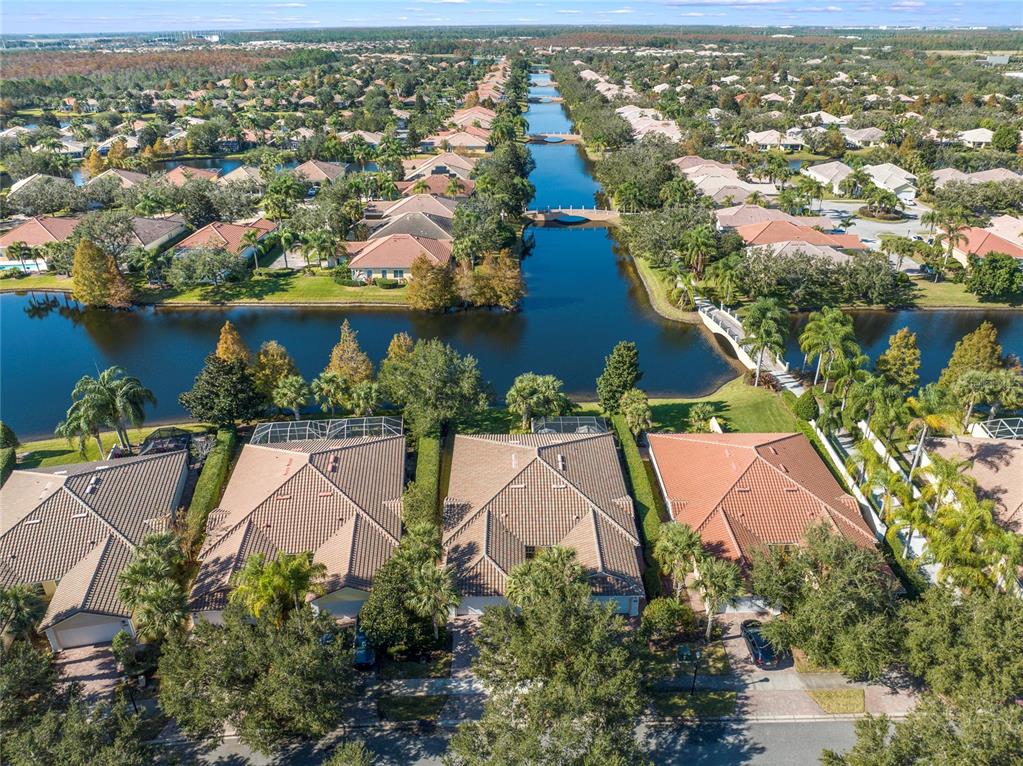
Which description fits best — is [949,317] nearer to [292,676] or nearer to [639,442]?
[639,442]

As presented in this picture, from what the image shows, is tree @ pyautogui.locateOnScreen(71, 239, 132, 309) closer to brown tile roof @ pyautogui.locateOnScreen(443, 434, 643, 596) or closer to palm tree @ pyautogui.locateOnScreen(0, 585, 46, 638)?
palm tree @ pyautogui.locateOnScreen(0, 585, 46, 638)

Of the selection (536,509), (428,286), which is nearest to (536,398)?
(536,509)

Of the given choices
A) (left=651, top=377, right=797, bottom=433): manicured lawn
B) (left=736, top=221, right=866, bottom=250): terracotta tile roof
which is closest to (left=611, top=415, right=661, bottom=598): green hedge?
(left=651, top=377, right=797, bottom=433): manicured lawn

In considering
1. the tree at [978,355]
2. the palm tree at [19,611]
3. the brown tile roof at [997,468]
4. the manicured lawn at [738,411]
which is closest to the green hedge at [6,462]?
the palm tree at [19,611]

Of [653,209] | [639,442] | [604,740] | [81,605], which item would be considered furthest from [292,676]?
[653,209]

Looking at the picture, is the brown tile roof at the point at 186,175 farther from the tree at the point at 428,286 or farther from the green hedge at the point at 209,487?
the green hedge at the point at 209,487

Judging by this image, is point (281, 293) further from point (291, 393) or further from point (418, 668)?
point (418, 668)
